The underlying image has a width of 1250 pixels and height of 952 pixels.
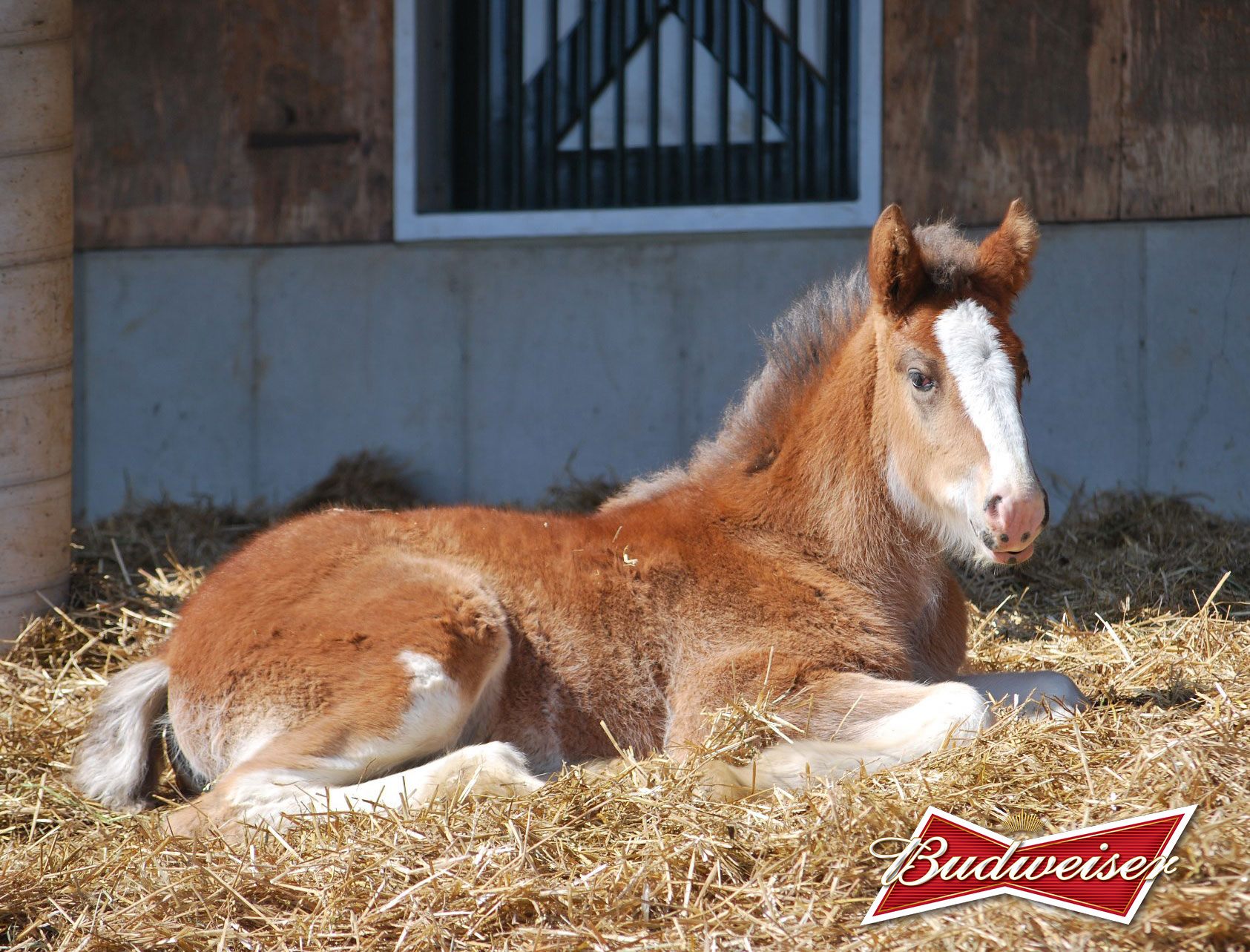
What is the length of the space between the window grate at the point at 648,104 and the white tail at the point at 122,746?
4.04 m

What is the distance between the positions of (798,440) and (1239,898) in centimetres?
188

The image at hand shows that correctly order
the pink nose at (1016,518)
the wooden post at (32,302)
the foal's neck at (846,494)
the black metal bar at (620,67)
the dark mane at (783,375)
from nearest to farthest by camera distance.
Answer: the pink nose at (1016,518), the foal's neck at (846,494), the dark mane at (783,375), the wooden post at (32,302), the black metal bar at (620,67)

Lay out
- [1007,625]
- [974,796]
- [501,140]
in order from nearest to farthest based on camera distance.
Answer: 1. [974,796]
2. [1007,625]
3. [501,140]

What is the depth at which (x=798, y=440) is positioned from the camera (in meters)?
3.75

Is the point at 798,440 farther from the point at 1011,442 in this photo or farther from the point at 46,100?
the point at 46,100

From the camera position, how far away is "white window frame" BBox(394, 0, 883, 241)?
6.30 m

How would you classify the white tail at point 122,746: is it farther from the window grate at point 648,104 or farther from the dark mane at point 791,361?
the window grate at point 648,104

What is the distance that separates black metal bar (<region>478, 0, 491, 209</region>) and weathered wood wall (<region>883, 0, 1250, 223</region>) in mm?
2208

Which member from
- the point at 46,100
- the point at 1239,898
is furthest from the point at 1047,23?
the point at 1239,898

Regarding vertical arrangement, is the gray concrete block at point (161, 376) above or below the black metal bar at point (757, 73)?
below

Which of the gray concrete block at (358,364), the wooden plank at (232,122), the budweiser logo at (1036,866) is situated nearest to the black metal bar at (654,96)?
the gray concrete block at (358,364)

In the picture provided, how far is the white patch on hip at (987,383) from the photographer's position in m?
3.08

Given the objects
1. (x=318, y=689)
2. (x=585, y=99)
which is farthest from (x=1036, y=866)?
(x=585, y=99)

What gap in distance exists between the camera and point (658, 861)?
2.59m
